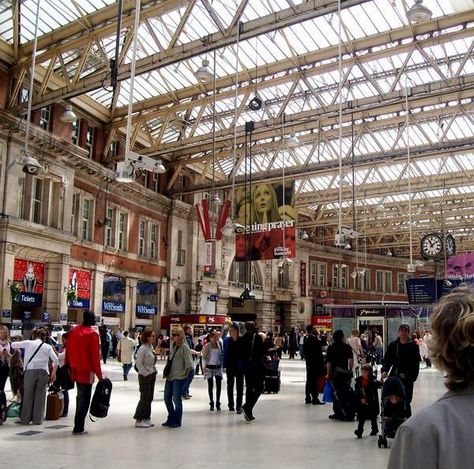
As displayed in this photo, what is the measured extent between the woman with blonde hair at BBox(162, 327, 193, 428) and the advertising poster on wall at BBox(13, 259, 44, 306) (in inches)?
622

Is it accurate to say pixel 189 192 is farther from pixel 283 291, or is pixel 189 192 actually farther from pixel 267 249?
pixel 283 291

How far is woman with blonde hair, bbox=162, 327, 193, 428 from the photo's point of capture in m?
9.09

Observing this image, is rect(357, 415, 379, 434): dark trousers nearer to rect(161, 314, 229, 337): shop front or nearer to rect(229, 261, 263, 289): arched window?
rect(161, 314, 229, 337): shop front

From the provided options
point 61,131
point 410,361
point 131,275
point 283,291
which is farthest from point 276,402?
point 283,291

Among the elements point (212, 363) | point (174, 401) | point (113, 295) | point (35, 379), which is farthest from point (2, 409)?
point (113, 295)

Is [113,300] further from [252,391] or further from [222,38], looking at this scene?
[252,391]

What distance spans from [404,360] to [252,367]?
255cm

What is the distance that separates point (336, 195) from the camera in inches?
1457

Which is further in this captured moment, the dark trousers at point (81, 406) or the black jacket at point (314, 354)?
the black jacket at point (314, 354)

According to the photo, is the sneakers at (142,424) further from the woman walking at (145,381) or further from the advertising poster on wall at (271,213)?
the advertising poster on wall at (271,213)

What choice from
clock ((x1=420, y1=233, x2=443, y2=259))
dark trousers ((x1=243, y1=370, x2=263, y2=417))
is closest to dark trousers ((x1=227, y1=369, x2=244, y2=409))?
dark trousers ((x1=243, y1=370, x2=263, y2=417))

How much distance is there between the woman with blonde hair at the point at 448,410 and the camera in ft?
4.45

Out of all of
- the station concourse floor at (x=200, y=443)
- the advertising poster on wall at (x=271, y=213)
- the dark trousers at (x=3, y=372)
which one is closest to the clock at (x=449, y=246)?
the advertising poster on wall at (x=271, y=213)

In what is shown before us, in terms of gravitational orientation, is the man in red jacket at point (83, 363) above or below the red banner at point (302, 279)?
below
